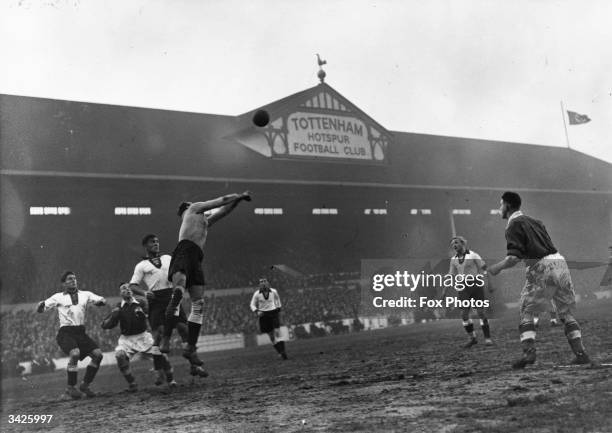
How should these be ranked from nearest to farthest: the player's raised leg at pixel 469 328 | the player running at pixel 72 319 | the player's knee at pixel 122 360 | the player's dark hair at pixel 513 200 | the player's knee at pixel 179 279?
1. the player's dark hair at pixel 513 200
2. the player's knee at pixel 179 279
3. the player's knee at pixel 122 360
4. the player running at pixel 72 319
5. the player's raised leg at pixel 469 328

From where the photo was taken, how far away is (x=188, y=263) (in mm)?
7719

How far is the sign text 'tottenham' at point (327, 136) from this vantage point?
26656 mm

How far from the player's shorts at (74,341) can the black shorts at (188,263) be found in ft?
10.7

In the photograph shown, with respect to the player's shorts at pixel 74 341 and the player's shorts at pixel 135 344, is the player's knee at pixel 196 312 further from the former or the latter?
the player's shorts at pixel 74 341

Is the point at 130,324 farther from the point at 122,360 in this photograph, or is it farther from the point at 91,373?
the point at 91,373

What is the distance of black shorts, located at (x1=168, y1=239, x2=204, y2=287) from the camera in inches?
303

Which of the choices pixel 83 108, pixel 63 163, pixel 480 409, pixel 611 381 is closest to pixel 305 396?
pixel 480 409

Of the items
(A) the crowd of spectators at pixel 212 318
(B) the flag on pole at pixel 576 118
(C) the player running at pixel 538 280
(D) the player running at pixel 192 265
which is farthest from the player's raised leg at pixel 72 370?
(B) the flag on pole at pixel 576 118

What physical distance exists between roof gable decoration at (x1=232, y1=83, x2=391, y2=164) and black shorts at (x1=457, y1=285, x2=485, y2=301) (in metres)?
15.1

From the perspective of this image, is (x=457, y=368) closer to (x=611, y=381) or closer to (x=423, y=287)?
(x=611, y=381)

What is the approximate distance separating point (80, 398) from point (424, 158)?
83.1 feet

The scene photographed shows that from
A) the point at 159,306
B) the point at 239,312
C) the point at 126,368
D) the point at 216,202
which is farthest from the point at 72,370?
the point at 239,312

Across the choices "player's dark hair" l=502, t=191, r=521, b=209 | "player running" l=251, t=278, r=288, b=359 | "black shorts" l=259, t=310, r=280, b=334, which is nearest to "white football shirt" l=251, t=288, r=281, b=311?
"player running" l=251, t=278, r=288, b=359

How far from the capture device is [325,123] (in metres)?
27.4
